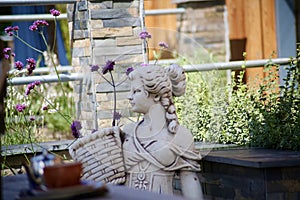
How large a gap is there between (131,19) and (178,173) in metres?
2.11

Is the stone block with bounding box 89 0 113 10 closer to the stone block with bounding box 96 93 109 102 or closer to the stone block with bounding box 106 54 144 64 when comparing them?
the stone block with bounding box 106 54 144 64

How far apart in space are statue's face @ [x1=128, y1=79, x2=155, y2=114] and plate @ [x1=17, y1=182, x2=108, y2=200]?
1727 mm

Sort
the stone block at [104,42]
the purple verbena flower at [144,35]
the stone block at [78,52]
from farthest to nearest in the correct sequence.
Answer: the stone block at [78,52]
the stone block at [104,42]
the purple verbena flower at [144,35]

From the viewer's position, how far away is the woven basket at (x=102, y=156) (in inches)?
175

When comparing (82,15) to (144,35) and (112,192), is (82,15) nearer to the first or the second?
(144,35)

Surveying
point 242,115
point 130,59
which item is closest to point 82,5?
point 130,59

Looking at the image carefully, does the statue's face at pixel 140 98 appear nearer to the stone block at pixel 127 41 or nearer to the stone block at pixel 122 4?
the stone block at pixel 127 41

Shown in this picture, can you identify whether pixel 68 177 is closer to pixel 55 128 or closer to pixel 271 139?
pixel 271 139

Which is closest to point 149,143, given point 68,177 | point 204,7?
point 68,177

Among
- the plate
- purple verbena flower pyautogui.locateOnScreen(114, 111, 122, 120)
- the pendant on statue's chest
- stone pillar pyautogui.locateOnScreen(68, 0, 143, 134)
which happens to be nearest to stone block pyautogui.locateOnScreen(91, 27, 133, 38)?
stone pillar pyautogui.locateOnScreen(68, 0, 143, 134)

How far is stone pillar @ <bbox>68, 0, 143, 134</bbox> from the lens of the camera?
5.98 m

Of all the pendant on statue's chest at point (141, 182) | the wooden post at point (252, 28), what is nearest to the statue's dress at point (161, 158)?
the pendant on statue's chest at point (141, 182)

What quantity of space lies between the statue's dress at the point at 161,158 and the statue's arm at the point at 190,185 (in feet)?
0.10

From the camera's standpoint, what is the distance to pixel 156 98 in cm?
446
